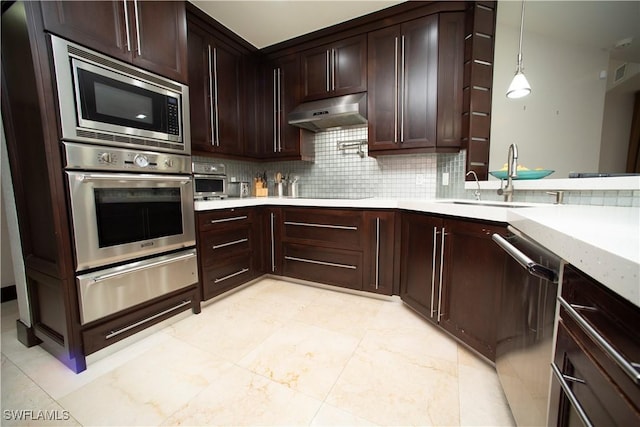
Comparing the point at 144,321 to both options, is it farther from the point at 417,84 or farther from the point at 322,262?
→ the point at 417,84

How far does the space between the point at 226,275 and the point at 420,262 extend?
1.58m

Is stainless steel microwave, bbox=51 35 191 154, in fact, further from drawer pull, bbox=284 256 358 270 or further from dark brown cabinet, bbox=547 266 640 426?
dark brown cabinet, bbox=547 266 640 426

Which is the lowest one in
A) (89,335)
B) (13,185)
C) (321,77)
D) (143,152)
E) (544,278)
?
(89,335)

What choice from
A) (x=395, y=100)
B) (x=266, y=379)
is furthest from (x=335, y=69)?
(x=266, y=379)

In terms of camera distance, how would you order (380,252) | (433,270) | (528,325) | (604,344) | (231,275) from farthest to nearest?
1. (231,275)
2. (380,252)
3. (433,270)
4. (528,325)
5. (604,344)

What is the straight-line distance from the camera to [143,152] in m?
1.52

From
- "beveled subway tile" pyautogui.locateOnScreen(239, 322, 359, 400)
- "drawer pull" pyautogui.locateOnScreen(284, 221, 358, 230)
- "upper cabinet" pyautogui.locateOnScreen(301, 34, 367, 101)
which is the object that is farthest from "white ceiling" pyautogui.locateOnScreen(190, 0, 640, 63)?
"beveled subway tile" pyautogui.locateOnScreen(239, 322, 359, 400)

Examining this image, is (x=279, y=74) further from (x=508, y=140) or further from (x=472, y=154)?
(x=508, y=140)

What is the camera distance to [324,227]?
2.28 meters

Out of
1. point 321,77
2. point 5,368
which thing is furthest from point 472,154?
point 5,368

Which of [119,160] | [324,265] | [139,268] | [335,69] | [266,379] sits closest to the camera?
[266,379]

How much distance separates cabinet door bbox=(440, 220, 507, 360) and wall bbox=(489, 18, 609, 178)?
1.24m

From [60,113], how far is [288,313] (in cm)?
176

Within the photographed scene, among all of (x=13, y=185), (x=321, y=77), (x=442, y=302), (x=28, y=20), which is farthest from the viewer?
(x=321, y=77)
